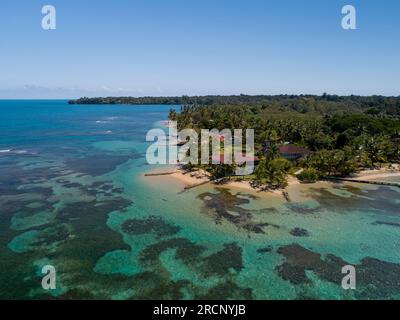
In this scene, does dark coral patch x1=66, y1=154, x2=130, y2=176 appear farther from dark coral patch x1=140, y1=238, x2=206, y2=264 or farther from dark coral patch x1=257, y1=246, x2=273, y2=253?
dark coral patch x1=257, y1=246, x2=273, y2=253

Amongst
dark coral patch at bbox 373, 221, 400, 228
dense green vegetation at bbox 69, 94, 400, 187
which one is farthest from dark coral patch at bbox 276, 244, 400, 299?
dense green vegetation at bbox 69, 94, 400, 187

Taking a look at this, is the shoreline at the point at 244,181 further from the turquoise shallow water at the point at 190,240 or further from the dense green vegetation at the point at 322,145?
the turquoise shallow water at the point at 190,240

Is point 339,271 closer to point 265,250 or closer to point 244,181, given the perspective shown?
point 265,250

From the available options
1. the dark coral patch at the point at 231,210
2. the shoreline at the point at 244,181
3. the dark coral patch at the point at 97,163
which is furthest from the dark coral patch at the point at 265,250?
the dark coral patch at the point at 97,163

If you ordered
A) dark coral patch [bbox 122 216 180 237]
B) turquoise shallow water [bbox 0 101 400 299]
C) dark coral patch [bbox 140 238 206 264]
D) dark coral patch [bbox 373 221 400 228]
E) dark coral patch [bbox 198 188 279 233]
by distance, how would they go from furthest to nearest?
1. dark coral patch [bbox 373 221 400 228]
2. dark coral patch [bbox 198 188 279 233]
3. dark coral patch [bbox 122 216 180 237]
4. dark coral patch [bbox 140 238 206 264]
5. turquoise shallow water [bbox 0 101 400 299]

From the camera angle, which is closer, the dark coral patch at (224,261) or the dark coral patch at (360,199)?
the dark coral patch at (224,261)
